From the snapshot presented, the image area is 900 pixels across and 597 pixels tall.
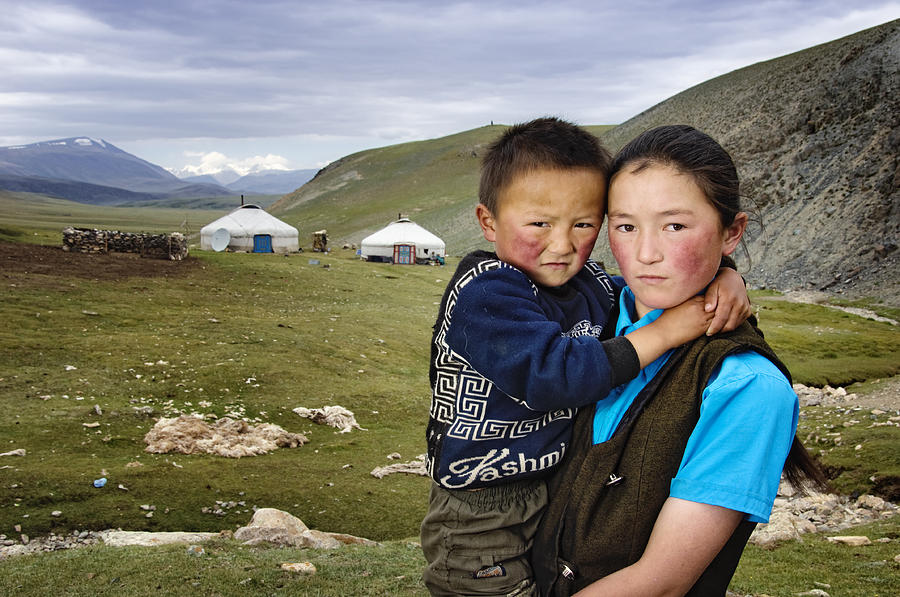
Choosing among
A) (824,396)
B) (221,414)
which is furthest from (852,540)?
(824,396)

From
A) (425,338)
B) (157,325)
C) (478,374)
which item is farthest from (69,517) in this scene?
(425,338)

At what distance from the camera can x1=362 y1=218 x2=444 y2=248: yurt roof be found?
51938mm

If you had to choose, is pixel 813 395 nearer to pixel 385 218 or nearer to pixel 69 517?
pixel 69 517

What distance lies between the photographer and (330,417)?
13.2 meters

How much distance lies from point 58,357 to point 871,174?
46.1 metres

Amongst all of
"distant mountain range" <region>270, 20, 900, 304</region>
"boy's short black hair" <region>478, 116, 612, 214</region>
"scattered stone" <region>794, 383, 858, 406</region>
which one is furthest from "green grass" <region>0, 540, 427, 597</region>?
"distant mountain range" <region>270, 20, 900, 304</region>

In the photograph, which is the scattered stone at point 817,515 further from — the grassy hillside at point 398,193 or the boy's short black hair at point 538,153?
the grassy hillside at point 398,193

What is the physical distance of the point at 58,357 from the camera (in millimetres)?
14125

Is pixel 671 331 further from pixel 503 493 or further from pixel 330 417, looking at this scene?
pixel 330 417

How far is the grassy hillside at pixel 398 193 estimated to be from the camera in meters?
82.1

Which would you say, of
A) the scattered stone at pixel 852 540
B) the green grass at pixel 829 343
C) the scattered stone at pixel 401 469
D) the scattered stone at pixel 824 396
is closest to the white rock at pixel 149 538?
the scattered stone at pixel 401 469

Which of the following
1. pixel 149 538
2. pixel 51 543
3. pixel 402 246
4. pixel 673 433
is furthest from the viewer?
pixel 402 246

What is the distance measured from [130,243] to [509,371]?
32.6m

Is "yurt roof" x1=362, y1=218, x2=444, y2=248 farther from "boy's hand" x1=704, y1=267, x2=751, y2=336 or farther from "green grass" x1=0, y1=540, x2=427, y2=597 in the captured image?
"boy's hand" x1=704, y1=267, x2=751, y2=336
